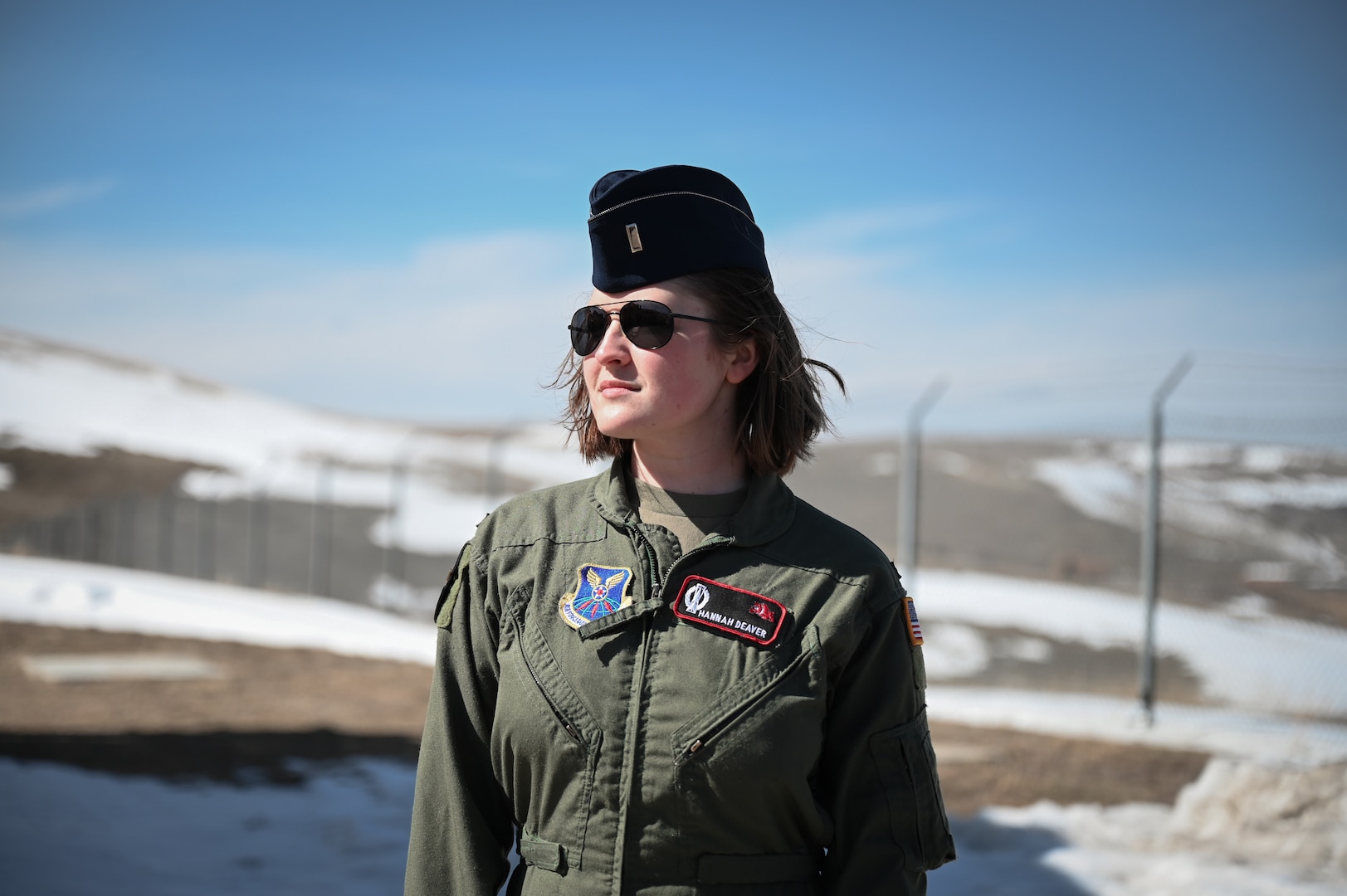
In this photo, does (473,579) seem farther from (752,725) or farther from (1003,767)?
(1003,767)

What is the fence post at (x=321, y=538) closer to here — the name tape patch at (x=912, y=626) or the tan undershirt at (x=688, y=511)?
the tan undershirt at (x=688, y=511)

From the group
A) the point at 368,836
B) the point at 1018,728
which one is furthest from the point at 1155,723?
the point at 368,836

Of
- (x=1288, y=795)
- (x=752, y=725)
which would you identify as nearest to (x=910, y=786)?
(x=752, y=725)

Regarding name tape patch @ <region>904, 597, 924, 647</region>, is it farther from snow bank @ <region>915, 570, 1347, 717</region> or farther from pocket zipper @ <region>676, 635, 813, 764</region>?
snow bank @ <region>915, 570, 1347, 717</region>

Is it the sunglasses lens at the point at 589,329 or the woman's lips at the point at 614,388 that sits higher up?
the sunglasses lens at the point at 589,329

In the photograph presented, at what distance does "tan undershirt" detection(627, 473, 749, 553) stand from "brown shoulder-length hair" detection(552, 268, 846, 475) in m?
0.09

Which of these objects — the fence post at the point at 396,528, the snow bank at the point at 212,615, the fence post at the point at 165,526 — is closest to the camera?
the snow bank at the point at 212,615

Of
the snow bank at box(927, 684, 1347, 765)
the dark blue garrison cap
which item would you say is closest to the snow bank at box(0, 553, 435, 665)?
the snow bank at box(927, 684, 1347, 765)

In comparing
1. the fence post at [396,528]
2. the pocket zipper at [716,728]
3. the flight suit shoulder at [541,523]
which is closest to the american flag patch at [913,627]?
the pocket zipper at [716,728]

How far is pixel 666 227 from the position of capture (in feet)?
5.60

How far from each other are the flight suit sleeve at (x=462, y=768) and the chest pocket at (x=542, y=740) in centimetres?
6

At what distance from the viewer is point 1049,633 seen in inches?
452

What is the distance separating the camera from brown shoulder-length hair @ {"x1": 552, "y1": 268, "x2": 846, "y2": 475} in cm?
172

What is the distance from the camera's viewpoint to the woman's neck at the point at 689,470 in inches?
68.9
